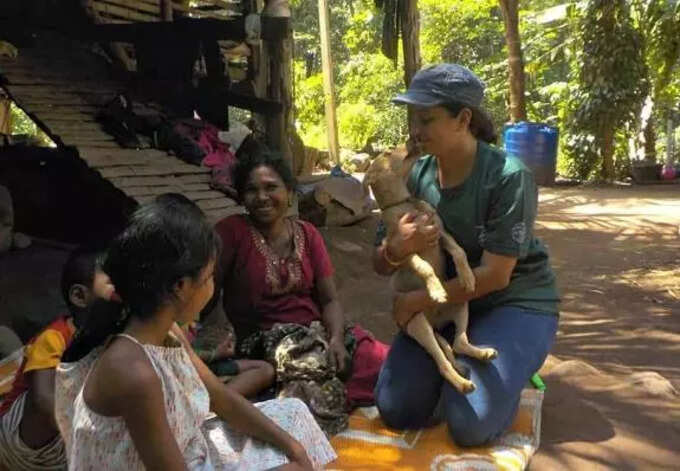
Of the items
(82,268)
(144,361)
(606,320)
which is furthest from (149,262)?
(606,320)

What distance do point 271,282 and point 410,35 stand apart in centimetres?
476

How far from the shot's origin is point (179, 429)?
6.19ft

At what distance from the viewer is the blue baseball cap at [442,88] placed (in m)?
2.83

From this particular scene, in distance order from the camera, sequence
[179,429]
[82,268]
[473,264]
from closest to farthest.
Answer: [179,429]
[82,268]
[473,264]

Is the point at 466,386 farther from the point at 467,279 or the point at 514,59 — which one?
the point at 514,59

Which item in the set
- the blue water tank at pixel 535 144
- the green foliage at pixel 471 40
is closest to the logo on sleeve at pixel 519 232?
the blue water tank at pixel 535 144

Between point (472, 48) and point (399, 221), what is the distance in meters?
18.2

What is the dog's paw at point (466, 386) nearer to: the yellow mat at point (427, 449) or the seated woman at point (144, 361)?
the yellow mat at point (427, 449)

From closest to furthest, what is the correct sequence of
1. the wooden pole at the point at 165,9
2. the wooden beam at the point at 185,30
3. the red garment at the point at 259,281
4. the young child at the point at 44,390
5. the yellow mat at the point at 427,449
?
the young child at the point at 44,390 < the yellow mat at the point at 427,449 < the red garment at the point at 259,281 < the wooden beam at the point at 185,30 < the wooden pole at the point at 165,9

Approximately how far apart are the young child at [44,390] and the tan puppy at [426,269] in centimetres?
110

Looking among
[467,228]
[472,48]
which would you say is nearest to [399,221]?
[467,228]

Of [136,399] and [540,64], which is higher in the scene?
[540,64]

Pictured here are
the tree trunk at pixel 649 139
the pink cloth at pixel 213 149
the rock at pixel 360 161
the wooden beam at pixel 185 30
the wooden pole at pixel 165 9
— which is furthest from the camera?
the rock at pixel 360 161

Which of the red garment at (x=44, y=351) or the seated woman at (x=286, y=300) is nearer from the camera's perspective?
the red garment at (x=44, y=351)
